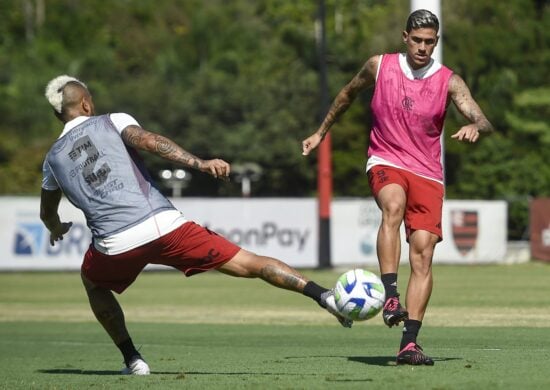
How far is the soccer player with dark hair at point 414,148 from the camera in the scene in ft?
32.1

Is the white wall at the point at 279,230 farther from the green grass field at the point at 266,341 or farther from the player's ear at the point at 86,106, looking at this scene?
the player's ear at the point at 86,106

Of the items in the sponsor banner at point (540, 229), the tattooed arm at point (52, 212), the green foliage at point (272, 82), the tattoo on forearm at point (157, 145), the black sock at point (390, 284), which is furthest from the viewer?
the green foliage at point (272, 82)

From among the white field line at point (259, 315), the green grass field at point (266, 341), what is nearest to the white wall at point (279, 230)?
the green grass field at point (266, 341)

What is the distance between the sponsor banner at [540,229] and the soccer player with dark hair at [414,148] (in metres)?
27.5

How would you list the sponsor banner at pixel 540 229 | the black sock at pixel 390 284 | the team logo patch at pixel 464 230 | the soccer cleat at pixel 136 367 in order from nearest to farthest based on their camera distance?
the black sock at pixel 390 284 < the soccer cleat at pixel 136 367 < the team logo patch at pixel 464 230 < the sponsor banner at pixel 540 229

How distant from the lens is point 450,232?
35.8 meters

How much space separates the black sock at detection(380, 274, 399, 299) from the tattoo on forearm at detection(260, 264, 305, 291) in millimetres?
713

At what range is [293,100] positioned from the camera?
61.1m

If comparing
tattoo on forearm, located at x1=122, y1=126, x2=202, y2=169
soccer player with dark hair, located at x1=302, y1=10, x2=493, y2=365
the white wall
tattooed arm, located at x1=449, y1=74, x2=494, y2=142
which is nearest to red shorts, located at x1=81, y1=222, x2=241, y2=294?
tattoo on forearm, located at x1=122, y1=126, x2=202, y2=169

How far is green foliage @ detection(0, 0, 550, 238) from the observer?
53156 millimetres

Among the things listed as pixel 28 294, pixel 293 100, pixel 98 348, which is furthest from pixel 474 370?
pixel 293 100

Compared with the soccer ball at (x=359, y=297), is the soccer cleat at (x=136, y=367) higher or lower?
lower

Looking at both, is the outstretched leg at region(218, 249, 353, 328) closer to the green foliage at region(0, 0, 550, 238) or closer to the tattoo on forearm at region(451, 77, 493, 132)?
the tattoo on forearm at region(451, 77, 493, 132)

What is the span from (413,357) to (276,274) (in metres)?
1.13
